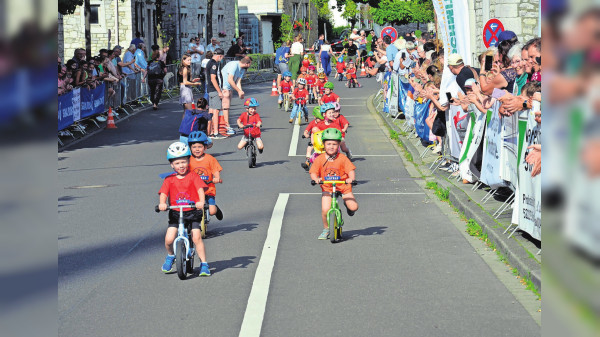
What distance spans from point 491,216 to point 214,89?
13.8 m

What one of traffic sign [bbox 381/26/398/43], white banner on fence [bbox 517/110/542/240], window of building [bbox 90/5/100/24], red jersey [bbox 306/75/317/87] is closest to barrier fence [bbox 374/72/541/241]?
white banner on fence [bbox 517/110/542/240]

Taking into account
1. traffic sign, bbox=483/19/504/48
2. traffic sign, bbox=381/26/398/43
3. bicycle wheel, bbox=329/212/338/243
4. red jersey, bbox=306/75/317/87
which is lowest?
bicycle wheel, bbox=329/212/338/243

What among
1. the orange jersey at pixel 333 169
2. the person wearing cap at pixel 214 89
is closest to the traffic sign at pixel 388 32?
the person wearing cap at pixel 214 89

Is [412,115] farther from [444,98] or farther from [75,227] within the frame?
[75,227]

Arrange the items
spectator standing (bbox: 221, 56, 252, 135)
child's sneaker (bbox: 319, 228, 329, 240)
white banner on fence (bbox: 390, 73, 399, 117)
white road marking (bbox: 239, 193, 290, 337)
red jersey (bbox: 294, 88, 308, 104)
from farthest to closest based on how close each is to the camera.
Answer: white banner on fence (bbox: 390, 73, 399, 117)
red jersey (bbox: 294, 88, 308, 104)
spectator standing (bbox: 221, 56, 252, 135)
child's sneaker (bbox: 319, 228, 329, 240)
white road marking (bbox: 239, 193, 290, 337)

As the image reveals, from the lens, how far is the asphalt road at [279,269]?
7145mm

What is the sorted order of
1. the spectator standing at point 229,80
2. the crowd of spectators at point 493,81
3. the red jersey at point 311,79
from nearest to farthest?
1. the crowd of spectators at point 493,81
2. the spectator standing at point 229,80
3. the red jersey at point 311,79

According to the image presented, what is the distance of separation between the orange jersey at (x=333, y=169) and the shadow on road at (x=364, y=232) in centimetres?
69

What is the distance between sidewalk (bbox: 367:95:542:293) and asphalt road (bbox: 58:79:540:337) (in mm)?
295

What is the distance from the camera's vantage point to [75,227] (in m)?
12.0

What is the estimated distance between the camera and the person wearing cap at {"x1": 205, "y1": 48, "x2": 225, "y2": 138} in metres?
23.7

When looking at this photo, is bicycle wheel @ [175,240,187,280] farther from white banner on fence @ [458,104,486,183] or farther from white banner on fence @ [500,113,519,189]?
white banner on fence @ [458,104,486,183]

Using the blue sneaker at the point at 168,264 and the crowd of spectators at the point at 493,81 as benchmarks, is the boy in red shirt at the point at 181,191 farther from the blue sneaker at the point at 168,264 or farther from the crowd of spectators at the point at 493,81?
the crowd of spectators at the point at 493,81

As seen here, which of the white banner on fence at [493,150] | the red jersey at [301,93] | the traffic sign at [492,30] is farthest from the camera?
the red jersey at [301,93]
